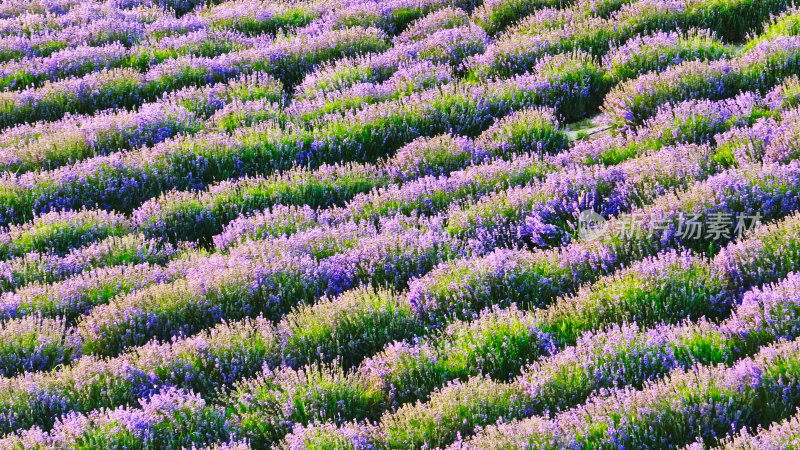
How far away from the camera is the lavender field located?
4465mm

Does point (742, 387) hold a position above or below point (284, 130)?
below

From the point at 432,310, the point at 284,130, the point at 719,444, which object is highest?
the point at 284,130

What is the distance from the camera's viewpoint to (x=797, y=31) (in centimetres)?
818

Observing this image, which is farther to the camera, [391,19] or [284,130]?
[391,19]

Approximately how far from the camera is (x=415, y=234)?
6086 millimetres

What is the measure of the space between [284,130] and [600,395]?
4.43m

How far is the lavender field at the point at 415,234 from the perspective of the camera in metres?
4.46

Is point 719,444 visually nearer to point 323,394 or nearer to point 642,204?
point 323,394

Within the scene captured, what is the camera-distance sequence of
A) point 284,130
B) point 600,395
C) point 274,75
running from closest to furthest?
point 600,395, point 284,130, point 274,75

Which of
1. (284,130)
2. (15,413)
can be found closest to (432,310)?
(15,413)
